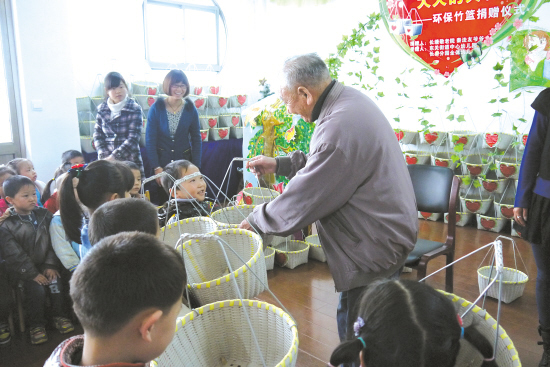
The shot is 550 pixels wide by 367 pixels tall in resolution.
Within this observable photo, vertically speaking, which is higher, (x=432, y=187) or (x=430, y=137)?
(x=430, y=137)

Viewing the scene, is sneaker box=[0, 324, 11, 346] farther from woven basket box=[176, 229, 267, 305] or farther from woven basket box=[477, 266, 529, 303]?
woven basket box=[477, 266, 529, 303]

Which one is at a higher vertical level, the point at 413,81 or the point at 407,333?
the point at 413,81

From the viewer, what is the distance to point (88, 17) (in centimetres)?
452

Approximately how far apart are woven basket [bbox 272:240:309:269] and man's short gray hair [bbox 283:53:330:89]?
187cm

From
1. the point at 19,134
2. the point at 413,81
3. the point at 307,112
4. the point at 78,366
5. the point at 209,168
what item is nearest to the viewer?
the point at 78,366

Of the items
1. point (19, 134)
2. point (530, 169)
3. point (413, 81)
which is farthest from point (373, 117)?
point (19, 134)

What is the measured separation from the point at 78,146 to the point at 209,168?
150 cm

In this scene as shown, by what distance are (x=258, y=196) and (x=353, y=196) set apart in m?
1.57

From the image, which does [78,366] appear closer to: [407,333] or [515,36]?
[407,333]

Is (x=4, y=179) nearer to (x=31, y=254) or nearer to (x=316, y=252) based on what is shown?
(x=31, y=254)

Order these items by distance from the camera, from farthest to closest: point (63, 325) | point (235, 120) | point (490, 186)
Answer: point (235, 120) < point (490, 186) < point (63, 325)

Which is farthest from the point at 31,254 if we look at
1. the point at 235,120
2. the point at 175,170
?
the point at 235,120

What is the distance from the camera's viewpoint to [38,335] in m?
2.27

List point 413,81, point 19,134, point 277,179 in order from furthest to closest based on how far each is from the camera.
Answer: point 413,81 → point 19,134 → point 277,179
